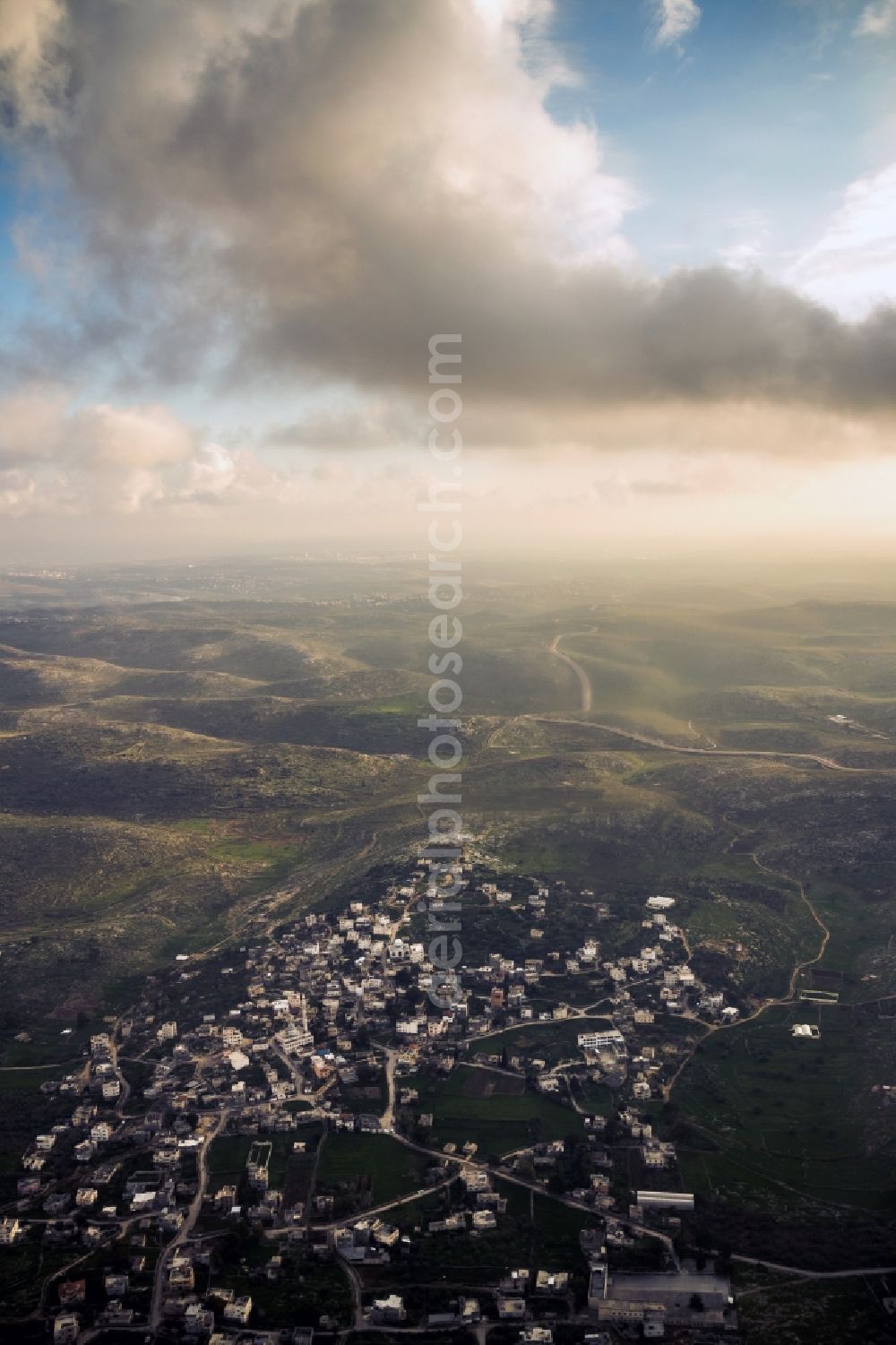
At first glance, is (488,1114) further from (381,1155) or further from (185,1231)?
(185,1231)

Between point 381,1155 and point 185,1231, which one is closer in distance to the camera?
point 185,1231

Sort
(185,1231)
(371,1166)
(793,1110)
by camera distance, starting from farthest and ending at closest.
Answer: (793,1110) < (371,1166) < (185,1231)

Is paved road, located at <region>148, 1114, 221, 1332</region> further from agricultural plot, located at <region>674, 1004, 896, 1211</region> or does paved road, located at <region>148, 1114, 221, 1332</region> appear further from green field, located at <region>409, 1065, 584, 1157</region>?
agricultural plot, located at <region>674, 1004, 896, 1211</region>

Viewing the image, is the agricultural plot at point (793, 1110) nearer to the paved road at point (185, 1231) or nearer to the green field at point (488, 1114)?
the green field at point (488, 1114)

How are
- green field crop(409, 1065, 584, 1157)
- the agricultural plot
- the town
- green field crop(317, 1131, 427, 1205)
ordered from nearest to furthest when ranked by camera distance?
the town < green field crop(317, 1131, 427, 1205) < the agricultural plot < green field crop(409, 1065, 584, 1157)

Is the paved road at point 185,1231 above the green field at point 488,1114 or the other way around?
the other way around

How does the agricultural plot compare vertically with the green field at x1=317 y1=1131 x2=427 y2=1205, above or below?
above

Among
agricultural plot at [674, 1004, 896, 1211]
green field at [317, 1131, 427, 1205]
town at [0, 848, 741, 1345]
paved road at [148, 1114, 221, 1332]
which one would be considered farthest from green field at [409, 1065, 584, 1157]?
paved road at [148, 1114, 221, 1332]

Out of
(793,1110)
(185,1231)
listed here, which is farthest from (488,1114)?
(793,1110)

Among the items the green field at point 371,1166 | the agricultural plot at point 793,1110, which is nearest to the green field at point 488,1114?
the green field at point 371,1166

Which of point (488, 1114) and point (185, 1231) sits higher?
point (488, 1114)

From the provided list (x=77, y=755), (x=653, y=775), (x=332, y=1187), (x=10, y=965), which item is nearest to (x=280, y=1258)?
(x=332, y=1187)
